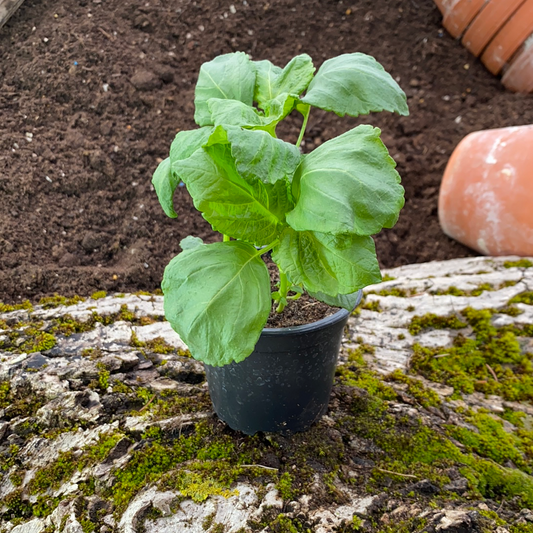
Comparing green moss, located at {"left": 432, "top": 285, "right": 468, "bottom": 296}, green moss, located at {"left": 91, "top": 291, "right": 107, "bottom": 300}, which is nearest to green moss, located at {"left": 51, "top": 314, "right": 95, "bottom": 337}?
green moss, located at {"left": 91, "top": 291, "right": 107, "bottom": 300}

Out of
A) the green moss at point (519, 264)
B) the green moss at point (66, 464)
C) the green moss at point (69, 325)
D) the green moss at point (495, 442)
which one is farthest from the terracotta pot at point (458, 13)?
the green moss at point (66, 464)

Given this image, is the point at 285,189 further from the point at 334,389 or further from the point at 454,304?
the point at 454,304

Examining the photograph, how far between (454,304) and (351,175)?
143cm

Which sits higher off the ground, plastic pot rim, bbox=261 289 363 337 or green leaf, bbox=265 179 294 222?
green leaf, bbox=265 179 294 222

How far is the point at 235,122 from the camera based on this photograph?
1.08 meters

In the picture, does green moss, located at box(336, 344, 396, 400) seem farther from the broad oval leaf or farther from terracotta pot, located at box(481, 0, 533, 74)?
terracotta pot, located at box(481, 0, 533, 74)

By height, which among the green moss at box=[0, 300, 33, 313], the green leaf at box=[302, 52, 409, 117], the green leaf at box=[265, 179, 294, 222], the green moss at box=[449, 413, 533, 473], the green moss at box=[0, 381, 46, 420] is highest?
the green leaf at box=[302, 52, 409, 117]

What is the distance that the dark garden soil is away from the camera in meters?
2.63

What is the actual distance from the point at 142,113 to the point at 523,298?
263cm

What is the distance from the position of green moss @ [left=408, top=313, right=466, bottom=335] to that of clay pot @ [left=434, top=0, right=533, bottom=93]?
8.71 ft

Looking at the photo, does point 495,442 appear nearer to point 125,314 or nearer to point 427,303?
point 427,303

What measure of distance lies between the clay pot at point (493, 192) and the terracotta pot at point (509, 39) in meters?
1.34

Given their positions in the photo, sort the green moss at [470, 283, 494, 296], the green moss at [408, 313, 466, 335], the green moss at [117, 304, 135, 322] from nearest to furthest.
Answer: the green moss at [117, 304, 135, 322] < the green moss at [408, 313, 466, 335] < the green moss at [470, 283, 494, 296]

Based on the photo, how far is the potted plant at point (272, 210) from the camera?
100cm
